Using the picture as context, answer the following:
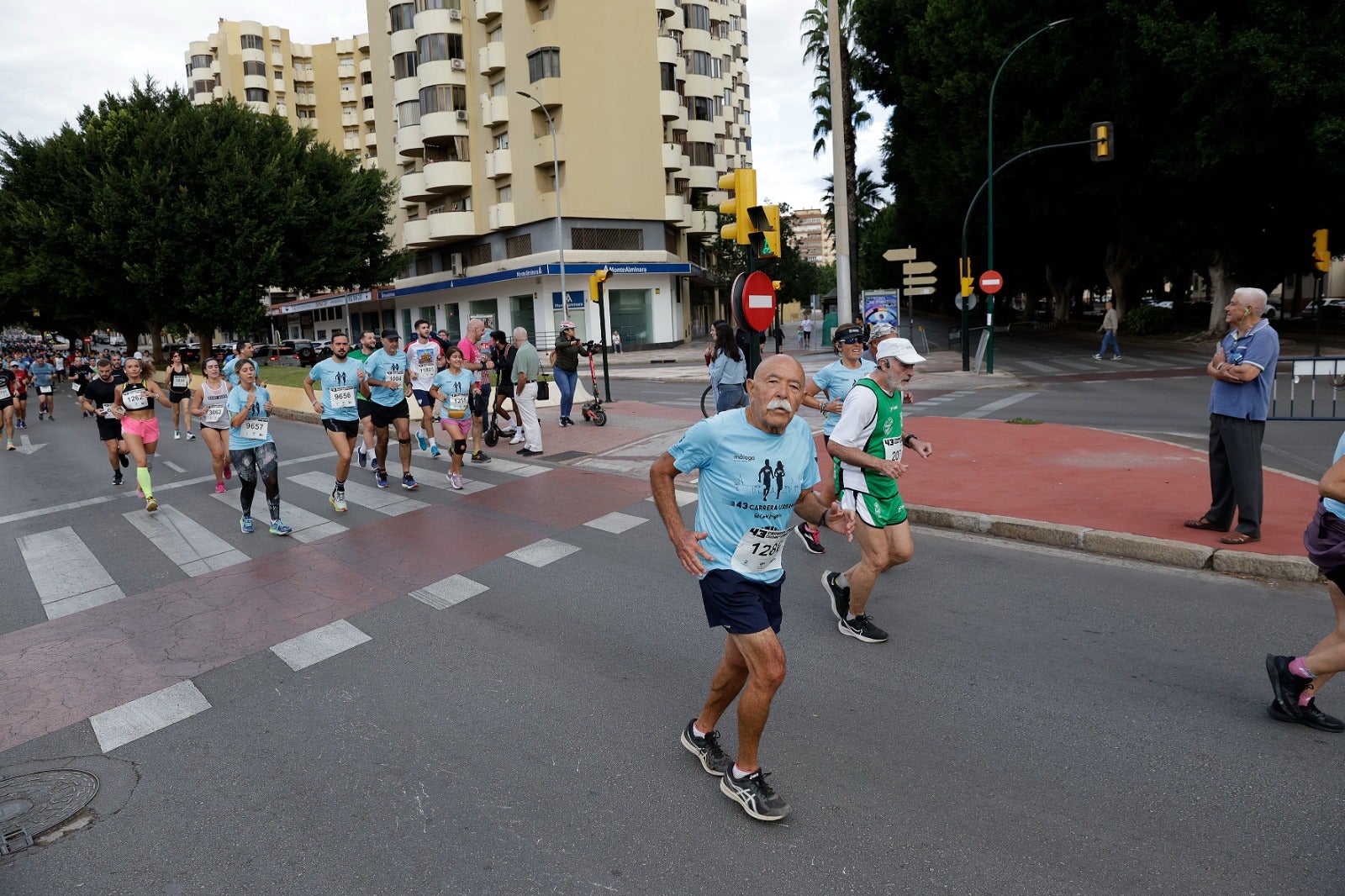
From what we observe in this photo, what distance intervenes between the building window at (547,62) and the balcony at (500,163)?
4187 millimetres

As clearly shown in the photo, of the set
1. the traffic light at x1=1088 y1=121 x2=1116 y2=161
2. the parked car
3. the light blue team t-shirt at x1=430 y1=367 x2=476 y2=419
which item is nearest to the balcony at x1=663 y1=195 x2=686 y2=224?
the parked car

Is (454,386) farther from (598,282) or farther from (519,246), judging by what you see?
(519,246)

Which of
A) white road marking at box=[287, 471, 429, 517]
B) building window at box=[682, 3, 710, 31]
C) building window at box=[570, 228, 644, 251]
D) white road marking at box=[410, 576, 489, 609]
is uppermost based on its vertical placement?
building window at box=[682, 3, 710, 31]

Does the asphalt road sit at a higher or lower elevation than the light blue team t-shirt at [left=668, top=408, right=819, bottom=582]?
lower

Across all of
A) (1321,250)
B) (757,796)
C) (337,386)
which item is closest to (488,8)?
(1321,250)

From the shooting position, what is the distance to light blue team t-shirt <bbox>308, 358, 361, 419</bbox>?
9.27 m

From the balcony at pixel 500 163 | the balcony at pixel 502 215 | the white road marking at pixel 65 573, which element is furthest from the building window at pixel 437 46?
the white road marking at pixel 65 573

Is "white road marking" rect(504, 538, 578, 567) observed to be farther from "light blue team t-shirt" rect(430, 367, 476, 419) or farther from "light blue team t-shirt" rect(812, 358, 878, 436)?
"light blue team t-shirt" rect(430, 367, 476, 419)

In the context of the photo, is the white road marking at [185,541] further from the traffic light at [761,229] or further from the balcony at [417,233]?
the balcony at [417,233]

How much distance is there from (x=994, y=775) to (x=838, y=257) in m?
21.9

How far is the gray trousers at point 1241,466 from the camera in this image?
619 centimetres

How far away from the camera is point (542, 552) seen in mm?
7320

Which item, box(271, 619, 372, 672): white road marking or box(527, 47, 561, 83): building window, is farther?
box(527, 47, 561, 83): building window

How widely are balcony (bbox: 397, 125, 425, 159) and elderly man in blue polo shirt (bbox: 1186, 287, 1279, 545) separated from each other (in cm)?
4709
